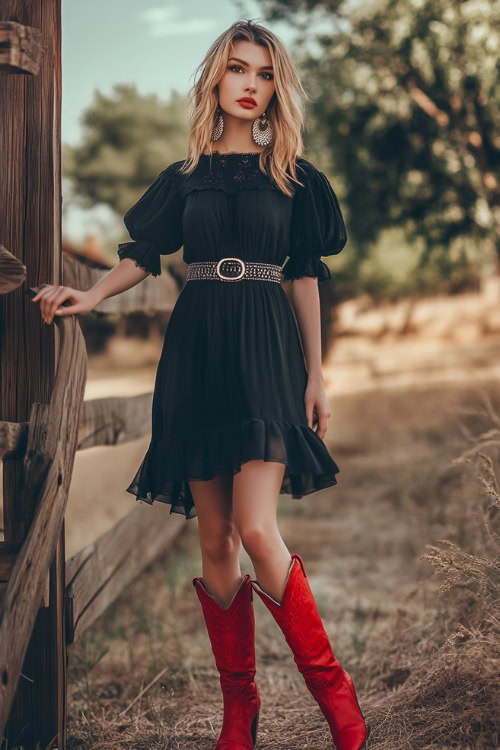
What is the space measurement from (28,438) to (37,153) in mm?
872

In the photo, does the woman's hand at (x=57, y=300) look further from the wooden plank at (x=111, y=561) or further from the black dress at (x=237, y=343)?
the wooden plank at (x=111, y=561)

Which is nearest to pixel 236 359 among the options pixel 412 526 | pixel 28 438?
pixel 28 438

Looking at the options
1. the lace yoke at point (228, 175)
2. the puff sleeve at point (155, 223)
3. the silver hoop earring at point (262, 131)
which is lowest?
the puff sleeve at point (155, 223)

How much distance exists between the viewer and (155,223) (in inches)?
109

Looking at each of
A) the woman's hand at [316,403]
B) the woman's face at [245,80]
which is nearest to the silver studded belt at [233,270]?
the woman's hand at [316,403]

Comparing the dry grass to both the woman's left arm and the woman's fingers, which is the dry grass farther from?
the woman's fingers

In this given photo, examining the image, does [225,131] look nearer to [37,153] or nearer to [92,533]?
[37,153]

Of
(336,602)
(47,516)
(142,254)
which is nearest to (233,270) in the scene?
(142,254)

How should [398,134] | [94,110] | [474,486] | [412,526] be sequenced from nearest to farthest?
1. [474,486]
2. [412,526]
3. [398,134]
4. [94,110]

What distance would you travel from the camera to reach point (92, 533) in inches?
230

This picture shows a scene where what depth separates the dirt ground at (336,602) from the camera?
9.75 feet

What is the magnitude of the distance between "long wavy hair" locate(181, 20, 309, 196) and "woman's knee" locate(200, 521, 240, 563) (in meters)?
1.02

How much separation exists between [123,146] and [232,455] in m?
21.3

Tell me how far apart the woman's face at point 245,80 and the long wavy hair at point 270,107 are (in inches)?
0.8
